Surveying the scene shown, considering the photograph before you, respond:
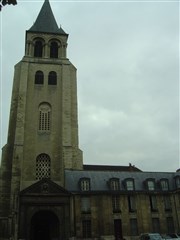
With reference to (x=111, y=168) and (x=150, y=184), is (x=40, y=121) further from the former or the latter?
(x=111, y=168)

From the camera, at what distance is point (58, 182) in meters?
33.8

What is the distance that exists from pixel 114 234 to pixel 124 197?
4.16 meters

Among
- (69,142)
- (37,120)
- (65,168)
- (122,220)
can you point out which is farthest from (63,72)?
(122,220)

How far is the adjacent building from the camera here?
28.6 metres

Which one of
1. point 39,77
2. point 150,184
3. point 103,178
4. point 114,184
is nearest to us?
point 114,184

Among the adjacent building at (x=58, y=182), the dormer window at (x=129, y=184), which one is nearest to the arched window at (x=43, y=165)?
the adjacent building at (x=58, y=182)

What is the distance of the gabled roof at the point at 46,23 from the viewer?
4625 centimetres

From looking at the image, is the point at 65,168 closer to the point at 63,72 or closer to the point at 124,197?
the point at 124,197

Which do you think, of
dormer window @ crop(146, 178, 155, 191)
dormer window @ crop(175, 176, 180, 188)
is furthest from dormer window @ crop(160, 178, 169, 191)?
dormer window @ crop(175, 176, 180, 188)

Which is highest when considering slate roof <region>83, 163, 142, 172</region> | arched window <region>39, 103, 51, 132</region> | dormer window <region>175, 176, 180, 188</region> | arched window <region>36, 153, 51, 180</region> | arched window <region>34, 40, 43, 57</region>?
arched window <region>34, 40, 43, 57</region>

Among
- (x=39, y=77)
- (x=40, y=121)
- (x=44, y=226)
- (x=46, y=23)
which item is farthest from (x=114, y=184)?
(x=46, y=23)

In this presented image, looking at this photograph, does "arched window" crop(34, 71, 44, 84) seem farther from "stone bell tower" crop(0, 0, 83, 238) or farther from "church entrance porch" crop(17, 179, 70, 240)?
"church entrance porch" crop(17, 179, 70, 240)

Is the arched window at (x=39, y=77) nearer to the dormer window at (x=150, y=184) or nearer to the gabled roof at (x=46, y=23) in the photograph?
the gabled roof at (x=46, y=23)

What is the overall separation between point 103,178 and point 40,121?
38.2ft
